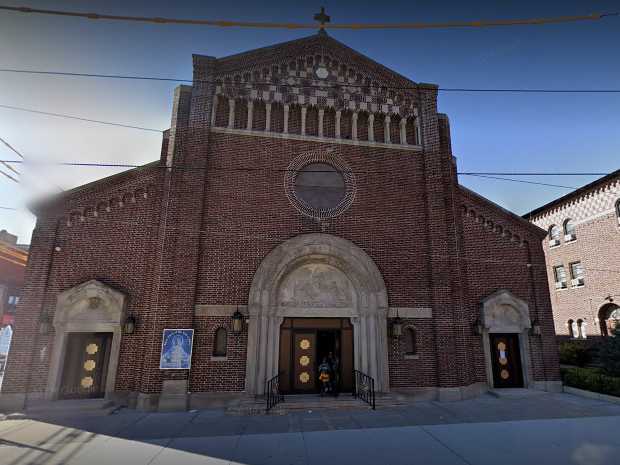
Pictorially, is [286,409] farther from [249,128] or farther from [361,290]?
[249,128]

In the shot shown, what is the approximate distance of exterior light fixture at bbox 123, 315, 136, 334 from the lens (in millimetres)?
11586

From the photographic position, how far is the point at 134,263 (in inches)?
485

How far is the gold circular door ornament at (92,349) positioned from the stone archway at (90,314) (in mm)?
501

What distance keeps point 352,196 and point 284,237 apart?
9.86 ft

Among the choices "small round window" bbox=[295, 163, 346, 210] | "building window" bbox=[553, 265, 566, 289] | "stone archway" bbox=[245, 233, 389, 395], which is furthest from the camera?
"building window" bbox=[553, 265, 566, 289]

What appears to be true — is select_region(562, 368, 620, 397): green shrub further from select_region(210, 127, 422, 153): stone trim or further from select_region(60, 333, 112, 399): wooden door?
select_region(60, 333, 112, 399): wooden door

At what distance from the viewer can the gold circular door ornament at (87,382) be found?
11.5 metres

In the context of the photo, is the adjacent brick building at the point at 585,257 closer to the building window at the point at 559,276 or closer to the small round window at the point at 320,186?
the building window at the point at 559,276

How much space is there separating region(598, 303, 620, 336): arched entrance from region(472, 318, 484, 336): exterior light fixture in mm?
11963

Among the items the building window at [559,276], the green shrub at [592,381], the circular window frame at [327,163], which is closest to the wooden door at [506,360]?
the green shrub at [592,381]

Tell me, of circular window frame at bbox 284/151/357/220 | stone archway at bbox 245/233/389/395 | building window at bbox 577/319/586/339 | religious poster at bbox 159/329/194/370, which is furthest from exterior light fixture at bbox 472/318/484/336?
building window at bbox 577/319/586/339

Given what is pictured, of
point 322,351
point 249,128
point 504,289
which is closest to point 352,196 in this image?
point 249,128

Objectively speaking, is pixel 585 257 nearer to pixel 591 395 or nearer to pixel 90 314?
pixel 591 395

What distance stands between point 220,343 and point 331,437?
5.02 m
